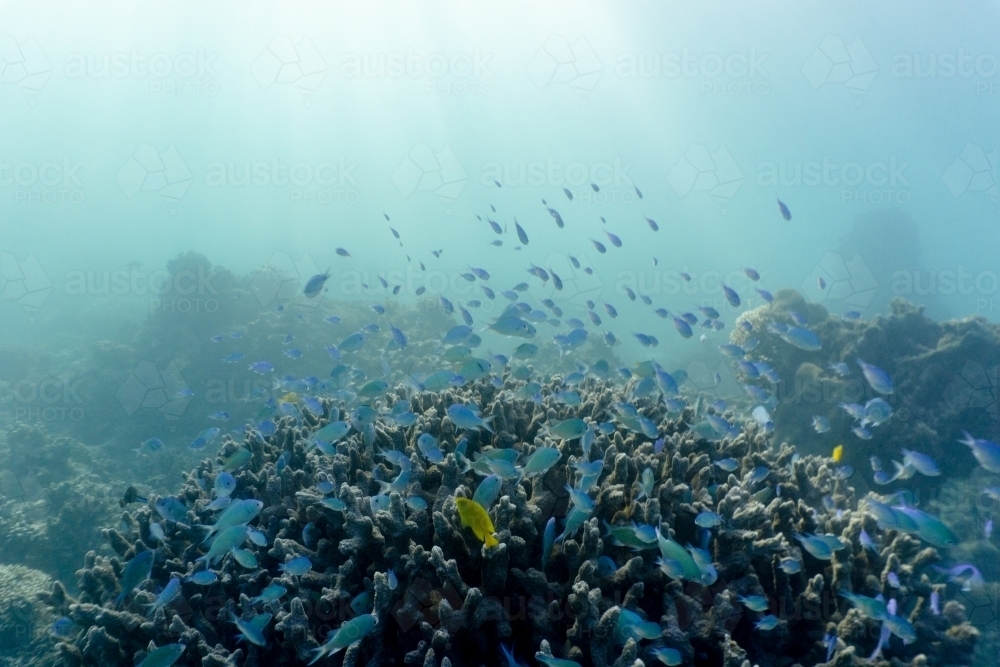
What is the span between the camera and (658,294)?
7169 centimetres

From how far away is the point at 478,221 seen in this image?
79.2 m

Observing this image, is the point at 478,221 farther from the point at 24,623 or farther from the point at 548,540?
the point at 548,540

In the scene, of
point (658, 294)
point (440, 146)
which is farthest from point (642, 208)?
point (658, 294)

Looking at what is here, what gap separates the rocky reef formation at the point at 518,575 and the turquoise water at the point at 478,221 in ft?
2.39

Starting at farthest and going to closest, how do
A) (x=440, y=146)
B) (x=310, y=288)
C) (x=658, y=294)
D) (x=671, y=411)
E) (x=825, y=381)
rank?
(x=440, y=146), (x=658, y=294), (x=825, y=381), (x=310, y=288), (x=671, y=411)

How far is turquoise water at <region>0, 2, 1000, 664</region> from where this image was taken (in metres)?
9.76

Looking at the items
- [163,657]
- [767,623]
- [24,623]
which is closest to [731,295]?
[767,623]

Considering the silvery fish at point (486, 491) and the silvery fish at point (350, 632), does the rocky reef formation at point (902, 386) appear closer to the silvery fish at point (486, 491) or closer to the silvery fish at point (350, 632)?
the silvery fish at point (486, 491)

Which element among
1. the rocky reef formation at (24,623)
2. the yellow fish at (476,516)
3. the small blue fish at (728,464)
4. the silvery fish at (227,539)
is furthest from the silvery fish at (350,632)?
the rocky reef formation at (24,623)

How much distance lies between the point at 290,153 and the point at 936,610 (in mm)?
183383

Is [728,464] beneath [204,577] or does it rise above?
beneath

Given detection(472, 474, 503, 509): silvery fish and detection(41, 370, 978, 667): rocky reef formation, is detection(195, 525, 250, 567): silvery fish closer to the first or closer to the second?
detection(41, 370, 978, 667): rocky reef formation

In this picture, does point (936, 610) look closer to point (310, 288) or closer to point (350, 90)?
→ point (310, 288)

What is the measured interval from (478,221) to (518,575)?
78627mm
